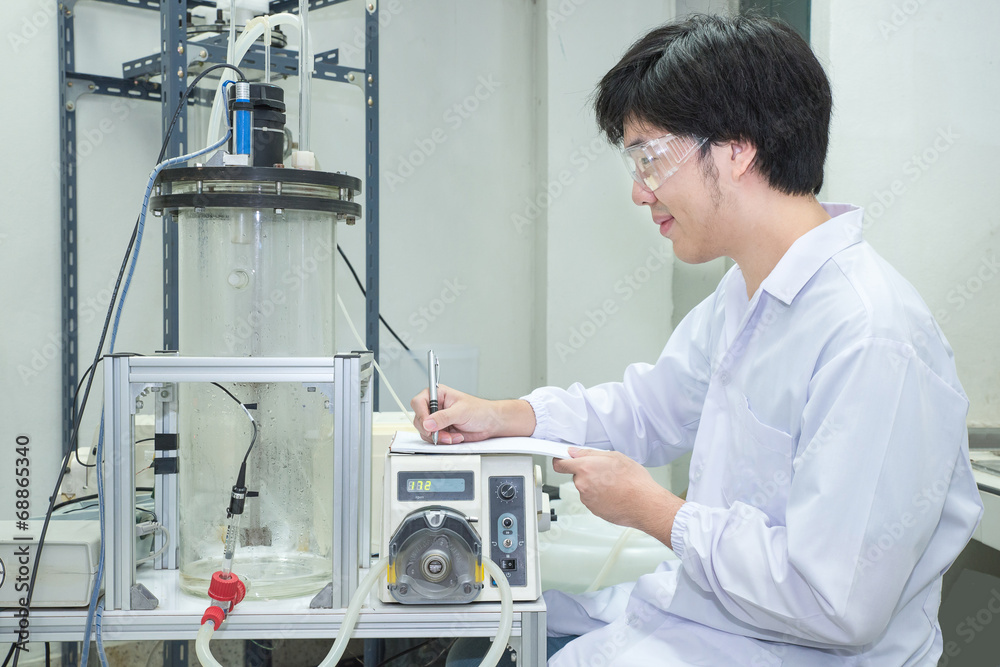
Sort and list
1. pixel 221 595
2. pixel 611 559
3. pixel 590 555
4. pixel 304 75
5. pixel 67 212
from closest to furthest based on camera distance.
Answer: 1. pixel 221 595
2. pixel 304 75
3. pixel 611 559
4. pixel 590 555
5. pixel 67 212

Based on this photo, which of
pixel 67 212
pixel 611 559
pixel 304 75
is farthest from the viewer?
pixel 67 212

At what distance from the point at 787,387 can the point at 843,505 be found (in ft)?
0.62

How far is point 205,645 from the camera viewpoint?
93 cm

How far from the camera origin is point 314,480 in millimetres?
1131

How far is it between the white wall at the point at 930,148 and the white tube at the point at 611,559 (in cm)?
104

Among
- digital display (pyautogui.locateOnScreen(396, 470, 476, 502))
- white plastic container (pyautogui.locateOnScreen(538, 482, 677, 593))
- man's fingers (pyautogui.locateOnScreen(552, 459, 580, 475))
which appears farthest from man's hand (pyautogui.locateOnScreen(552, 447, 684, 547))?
white plastic container (pyautogui.locateOnScreen(538, 482, 677, 593))

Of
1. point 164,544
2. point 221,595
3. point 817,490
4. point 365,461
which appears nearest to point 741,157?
point 817,490

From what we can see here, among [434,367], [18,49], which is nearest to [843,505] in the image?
[434,367]

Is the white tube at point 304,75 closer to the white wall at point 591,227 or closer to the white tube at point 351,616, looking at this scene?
the white tube at point 351,616

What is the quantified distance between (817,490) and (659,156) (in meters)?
0.51

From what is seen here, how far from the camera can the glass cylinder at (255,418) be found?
3.60 ft

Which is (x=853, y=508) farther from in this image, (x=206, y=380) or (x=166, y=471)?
(x=166, y=471)

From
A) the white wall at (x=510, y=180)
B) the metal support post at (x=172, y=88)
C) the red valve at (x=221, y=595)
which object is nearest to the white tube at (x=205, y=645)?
the red valve at (x=221, y=595)

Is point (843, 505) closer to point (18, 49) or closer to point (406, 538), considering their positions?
point (406, 538)
